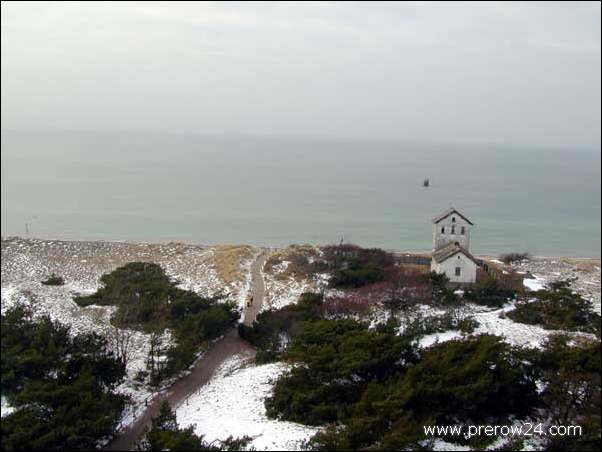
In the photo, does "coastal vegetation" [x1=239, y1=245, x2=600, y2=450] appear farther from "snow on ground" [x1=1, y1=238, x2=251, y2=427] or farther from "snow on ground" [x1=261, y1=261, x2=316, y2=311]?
"snow on ground" [x1=261, y1=261, x2=316, y2=311]

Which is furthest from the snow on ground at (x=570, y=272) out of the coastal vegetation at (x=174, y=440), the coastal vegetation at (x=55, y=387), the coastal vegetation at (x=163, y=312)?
the coastal vegetation at (x=55, y=387)

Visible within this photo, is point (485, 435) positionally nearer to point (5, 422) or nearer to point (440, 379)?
point (440, 379)

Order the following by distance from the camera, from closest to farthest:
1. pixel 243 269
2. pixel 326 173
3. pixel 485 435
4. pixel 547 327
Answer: pixel 485 435
pixel 547 327
pixel 243 269
pixel 326 173

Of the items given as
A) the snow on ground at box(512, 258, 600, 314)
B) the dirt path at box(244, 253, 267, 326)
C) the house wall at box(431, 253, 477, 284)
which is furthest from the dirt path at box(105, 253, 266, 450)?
the snow on ground at box(512, 258, 600, 314)

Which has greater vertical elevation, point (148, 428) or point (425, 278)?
point (425, 278)

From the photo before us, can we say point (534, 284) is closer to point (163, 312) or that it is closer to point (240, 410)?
point (163, 312)

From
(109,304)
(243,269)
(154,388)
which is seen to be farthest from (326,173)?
(154,388)
